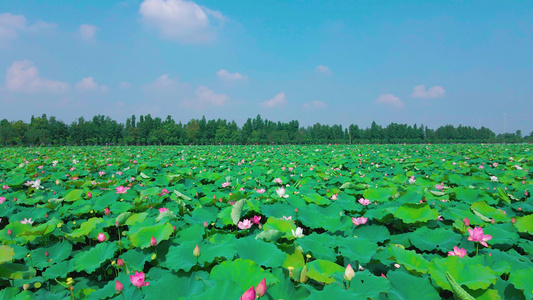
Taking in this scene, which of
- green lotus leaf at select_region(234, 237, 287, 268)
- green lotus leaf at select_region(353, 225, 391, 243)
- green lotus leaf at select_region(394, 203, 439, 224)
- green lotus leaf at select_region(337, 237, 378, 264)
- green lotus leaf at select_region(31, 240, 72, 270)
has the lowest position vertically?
green lotus leaf at select_region(31, 240, 72, 270)

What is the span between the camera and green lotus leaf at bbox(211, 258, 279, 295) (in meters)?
1.20

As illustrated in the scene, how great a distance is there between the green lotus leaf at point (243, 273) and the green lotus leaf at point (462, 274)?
2.55 ft

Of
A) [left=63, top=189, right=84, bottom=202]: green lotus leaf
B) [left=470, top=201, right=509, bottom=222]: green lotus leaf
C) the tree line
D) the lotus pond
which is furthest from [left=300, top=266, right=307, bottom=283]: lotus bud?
the tree line

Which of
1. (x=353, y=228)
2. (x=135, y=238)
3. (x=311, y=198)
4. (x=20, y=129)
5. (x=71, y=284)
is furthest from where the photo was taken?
(x=20, y=129)

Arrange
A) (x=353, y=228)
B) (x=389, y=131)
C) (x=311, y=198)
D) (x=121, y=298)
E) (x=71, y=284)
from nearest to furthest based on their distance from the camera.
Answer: (x=121, y=298), (x=71, y=284), (x=353, y=228), (x=311, y=198), (x=389, y=131)

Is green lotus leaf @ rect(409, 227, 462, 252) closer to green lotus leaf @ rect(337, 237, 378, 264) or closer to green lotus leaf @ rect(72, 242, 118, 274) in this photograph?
green lotus leaf @ rect(337, 237, 378, 264)

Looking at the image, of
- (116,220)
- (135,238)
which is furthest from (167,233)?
(116,220)

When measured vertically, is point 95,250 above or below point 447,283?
below

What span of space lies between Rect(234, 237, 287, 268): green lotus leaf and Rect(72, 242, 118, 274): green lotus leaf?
882 mm

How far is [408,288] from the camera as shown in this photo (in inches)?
48.8

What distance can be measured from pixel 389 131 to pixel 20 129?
283 feet

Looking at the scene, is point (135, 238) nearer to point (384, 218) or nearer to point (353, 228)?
point (353, 228)

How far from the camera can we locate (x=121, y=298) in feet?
4.19

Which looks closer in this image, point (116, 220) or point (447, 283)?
point (447, 283)
